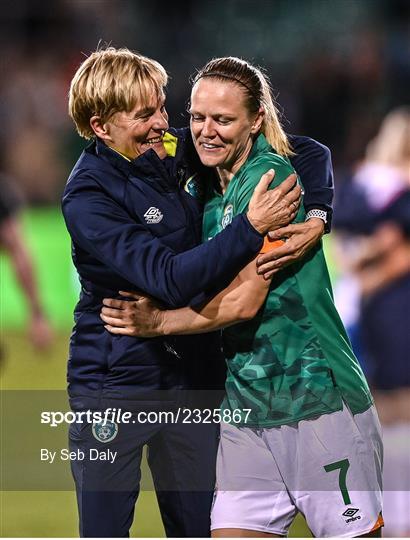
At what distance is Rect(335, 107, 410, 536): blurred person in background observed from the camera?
7.09 meters

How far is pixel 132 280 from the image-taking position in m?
3.74

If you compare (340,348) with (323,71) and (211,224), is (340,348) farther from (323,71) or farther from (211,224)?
(323,71)

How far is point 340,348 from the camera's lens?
3.78m

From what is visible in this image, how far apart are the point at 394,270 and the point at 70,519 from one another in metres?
2.62

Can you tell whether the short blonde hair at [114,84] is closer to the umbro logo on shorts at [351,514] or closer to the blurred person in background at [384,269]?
the umbro logo on shorts at [351,514]

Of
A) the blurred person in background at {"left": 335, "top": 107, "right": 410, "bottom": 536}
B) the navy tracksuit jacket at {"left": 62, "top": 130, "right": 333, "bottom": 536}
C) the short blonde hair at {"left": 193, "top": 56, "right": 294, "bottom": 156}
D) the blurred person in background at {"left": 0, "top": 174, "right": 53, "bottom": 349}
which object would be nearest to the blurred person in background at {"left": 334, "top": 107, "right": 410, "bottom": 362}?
the blurred person in background at {"left": 335, "top": 107, "right": 410, "bottom": 536}

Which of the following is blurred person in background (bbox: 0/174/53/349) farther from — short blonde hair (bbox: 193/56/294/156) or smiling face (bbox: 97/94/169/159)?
short blonde hair (bbox: 193/56/294/156)

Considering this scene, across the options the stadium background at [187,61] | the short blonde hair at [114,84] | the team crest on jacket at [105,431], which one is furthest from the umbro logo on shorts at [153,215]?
the stadium background at [187,61]

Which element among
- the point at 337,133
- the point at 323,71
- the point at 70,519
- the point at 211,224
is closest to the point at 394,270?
the point at 70,519

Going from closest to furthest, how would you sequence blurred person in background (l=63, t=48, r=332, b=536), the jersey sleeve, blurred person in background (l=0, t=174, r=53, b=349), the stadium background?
the jersey sleeve
blurred person in background (l=63, t=48, r=332, b=536)
blurred person in background (l=0, t=174, r=53, b=349)
the stadium background

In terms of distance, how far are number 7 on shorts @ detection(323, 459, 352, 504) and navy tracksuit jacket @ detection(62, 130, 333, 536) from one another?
0.48 meters

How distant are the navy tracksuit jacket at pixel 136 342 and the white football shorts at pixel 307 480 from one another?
29 cm

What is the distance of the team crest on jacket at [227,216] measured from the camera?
12.5ft

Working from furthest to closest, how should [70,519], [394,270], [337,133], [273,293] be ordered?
[337,133] < [394,270] < [70,519] < [273,293]
